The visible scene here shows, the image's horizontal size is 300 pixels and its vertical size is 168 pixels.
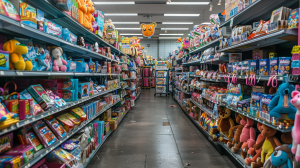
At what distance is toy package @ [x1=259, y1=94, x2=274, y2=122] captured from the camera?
2054 millimetres

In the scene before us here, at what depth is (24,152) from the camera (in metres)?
1.57

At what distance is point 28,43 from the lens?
180cm

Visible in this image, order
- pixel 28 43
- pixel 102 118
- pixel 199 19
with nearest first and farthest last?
pixel 28 43
pixel 102 118
pixel 199 19

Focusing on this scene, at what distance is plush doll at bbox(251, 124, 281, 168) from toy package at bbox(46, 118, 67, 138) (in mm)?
2252

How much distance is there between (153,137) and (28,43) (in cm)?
328

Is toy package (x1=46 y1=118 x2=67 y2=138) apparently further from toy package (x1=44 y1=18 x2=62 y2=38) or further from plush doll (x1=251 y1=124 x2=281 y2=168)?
plush doll (x1=251 y1=124 x2=281 y2=168)

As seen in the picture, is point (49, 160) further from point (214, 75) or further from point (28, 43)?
point (214, 75)

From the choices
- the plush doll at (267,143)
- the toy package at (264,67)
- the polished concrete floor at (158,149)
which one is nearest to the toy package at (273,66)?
the toy package at (264,67)

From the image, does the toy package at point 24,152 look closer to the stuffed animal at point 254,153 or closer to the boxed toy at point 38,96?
the boxed toy at point 38,96

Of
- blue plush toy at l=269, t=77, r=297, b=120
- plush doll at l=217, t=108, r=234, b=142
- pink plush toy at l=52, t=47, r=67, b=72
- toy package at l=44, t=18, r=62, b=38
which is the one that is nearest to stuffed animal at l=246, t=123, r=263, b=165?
blue plush toy at l=269, t=77, r=297, b=120

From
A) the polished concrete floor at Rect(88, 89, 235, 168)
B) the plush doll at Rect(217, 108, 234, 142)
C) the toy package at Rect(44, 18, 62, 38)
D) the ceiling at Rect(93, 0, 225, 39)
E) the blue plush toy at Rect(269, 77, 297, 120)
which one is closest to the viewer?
the blue plush toy at Rect(269, 77, 297, 120)

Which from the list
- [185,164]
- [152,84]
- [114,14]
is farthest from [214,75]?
[152,84]

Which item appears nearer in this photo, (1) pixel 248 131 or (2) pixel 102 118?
(1) pixel 248 131

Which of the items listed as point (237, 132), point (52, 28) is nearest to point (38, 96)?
point (52, 28)
